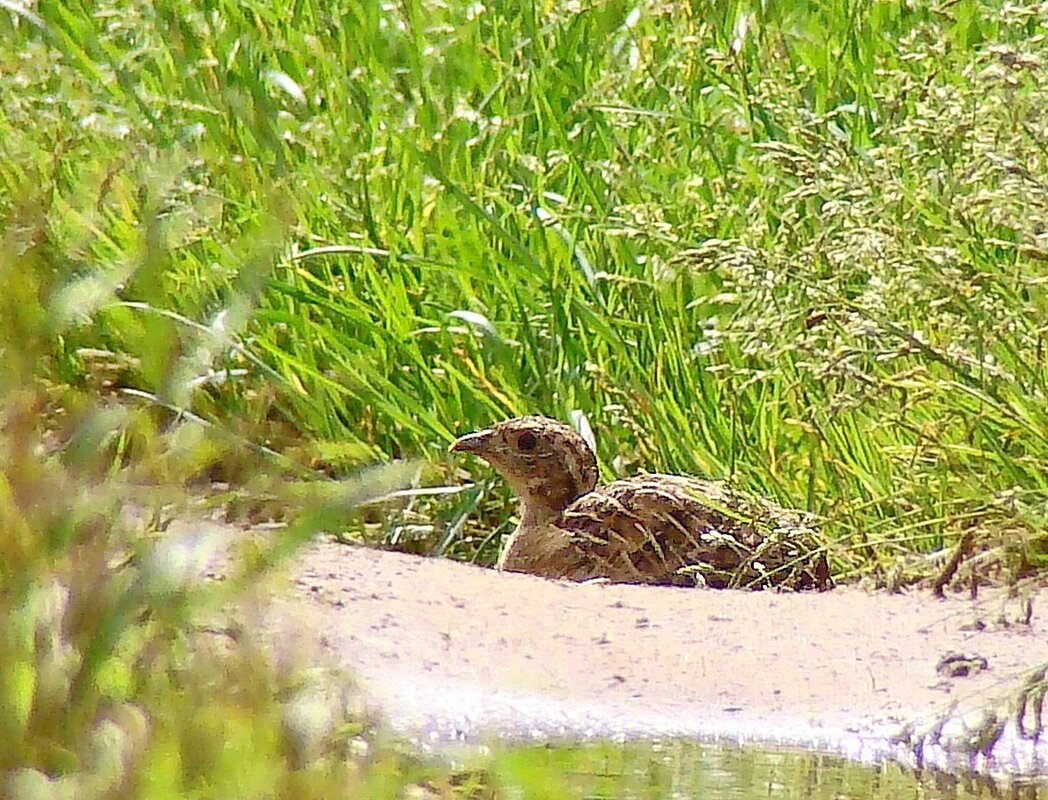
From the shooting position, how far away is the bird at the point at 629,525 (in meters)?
5.58

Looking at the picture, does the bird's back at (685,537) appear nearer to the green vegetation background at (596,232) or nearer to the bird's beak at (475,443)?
the green vegetation background at (596,232)

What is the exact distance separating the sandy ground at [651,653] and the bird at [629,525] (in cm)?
25

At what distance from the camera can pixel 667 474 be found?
6.18 meters

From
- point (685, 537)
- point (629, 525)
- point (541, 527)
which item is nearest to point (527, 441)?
point (541, 527)

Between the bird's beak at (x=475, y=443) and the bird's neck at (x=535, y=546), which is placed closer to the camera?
the bird's neck at (x=535, y=546)

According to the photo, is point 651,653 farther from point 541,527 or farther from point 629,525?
point 541,527

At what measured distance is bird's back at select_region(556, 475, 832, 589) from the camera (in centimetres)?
555

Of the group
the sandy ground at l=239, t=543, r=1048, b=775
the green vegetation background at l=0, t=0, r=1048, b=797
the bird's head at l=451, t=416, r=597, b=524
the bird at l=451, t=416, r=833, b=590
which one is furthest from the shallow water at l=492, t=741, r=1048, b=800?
the bird's head at l=451, t=416, r=597, b=524

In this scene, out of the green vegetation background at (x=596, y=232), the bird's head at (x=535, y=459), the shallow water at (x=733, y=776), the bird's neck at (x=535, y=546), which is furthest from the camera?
the bird's head at (x=535, y=459)

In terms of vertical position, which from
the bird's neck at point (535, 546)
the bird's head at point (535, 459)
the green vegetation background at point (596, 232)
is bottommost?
the bird's neck at point (535, 546)

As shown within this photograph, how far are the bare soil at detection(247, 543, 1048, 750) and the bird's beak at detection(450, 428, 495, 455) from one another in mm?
562

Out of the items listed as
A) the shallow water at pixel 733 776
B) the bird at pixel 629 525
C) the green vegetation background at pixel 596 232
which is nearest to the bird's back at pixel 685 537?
the bird at pixel 629 525

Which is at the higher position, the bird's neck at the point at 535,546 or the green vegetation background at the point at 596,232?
the green vegetation background at the point at 596,232

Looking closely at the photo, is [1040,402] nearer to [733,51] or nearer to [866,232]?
[866,232]
